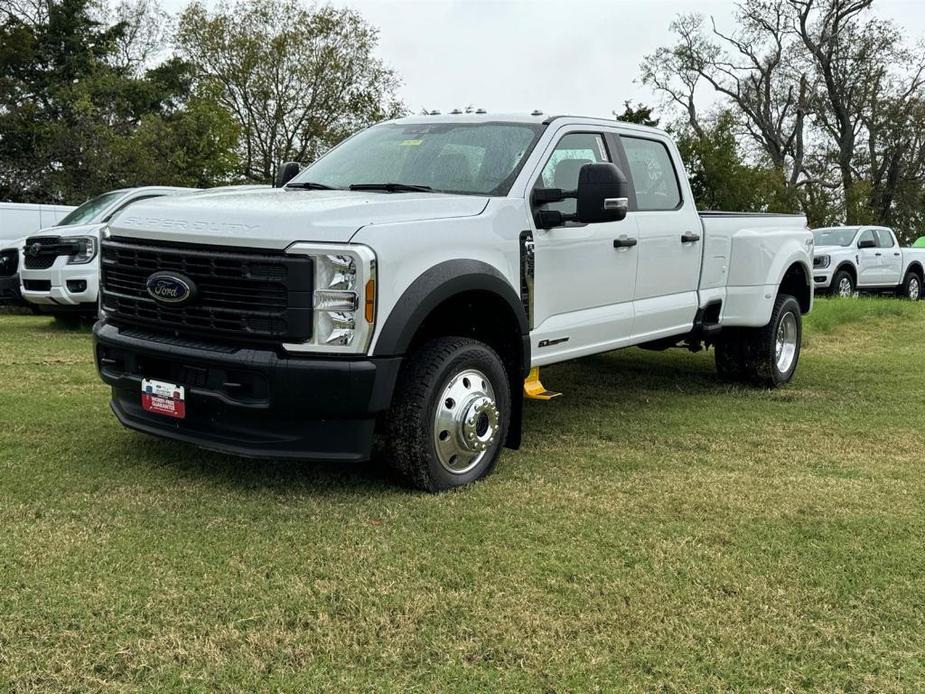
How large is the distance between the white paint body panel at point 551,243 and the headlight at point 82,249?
587cm

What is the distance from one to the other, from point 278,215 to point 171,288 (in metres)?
0.61

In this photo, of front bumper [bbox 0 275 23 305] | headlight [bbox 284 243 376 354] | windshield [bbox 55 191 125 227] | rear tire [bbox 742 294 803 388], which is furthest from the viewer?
front bumper [bbox 0 275 23 305]

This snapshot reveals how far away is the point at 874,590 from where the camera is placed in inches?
134

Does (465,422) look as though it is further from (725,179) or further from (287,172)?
(725,179)

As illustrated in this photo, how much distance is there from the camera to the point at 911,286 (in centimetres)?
2042

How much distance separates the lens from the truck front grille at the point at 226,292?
3939 mm

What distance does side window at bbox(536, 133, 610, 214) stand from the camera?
17.2 feet

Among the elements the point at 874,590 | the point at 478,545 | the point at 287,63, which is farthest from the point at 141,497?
the point at 287,63

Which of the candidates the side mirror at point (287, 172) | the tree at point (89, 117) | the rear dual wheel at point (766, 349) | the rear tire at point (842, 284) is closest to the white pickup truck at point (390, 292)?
the side mirror at point (287, 172)

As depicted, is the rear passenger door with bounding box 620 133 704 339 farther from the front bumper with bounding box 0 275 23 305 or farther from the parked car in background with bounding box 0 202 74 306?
the front bumper with bounding box 0 275 23 305

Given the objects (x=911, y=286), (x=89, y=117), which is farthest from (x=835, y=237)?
(x=89, y=117)

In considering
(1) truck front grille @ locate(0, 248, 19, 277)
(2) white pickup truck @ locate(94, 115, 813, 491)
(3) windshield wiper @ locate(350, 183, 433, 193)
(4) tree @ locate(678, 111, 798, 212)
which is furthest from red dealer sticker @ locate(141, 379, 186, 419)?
(4) tree @ locate(678, 111, 798, 212)

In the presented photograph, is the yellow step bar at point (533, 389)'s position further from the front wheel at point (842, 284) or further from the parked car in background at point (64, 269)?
the front wheel at point (842, 284)

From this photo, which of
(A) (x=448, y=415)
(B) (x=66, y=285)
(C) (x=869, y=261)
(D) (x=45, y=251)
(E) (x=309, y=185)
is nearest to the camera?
(A) (x=448, y=415)
